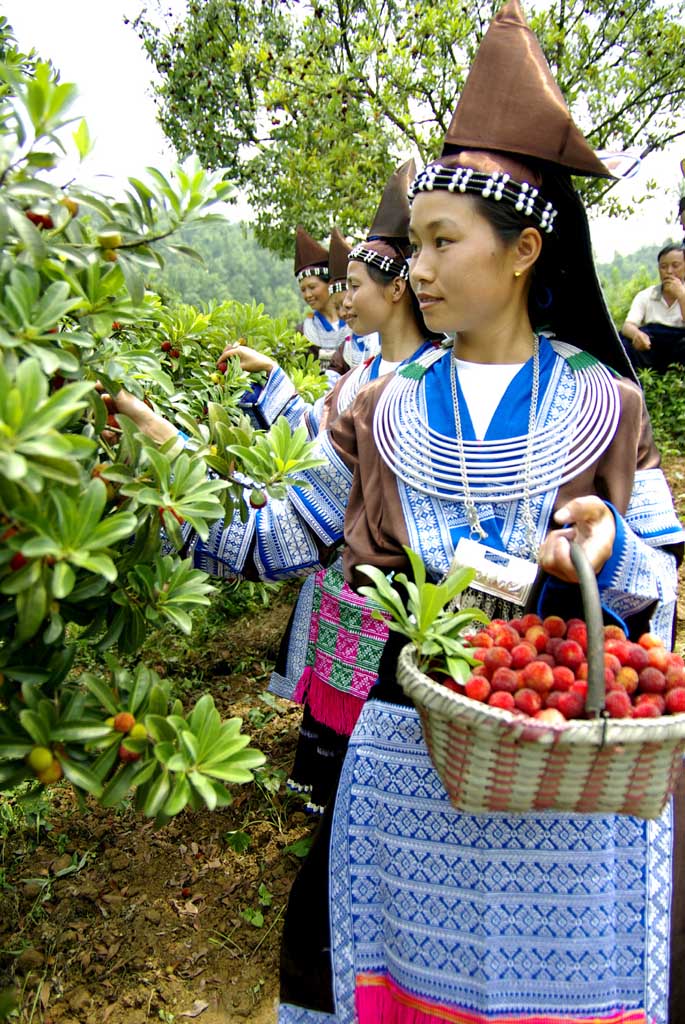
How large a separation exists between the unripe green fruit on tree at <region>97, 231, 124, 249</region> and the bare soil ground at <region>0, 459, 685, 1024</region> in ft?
7.00

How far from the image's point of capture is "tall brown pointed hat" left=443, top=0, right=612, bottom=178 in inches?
66.7

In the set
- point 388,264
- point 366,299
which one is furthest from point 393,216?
point 366,299

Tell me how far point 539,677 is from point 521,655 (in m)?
0.06

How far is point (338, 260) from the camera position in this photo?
19.3 ft

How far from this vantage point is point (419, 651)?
1308 millimetres

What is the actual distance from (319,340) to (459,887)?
6.11 m

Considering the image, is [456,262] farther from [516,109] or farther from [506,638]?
[506,638]

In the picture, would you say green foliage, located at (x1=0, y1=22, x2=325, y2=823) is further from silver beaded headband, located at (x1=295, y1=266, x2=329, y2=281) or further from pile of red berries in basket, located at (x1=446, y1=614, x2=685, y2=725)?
silver beaded headband, located at (x1=295, y1=266, x2=329, y2=281)

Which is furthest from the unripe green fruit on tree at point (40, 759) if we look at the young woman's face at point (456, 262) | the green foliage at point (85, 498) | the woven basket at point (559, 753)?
the young woman's face at point (456, 262)

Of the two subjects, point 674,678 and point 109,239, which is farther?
point 674,678

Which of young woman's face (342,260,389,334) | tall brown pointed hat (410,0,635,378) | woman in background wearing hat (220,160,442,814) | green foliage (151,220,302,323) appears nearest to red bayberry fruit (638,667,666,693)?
tall brown pointed hat (410,0,635,378)

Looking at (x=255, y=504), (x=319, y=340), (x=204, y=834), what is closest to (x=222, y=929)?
(x=204, y=834)

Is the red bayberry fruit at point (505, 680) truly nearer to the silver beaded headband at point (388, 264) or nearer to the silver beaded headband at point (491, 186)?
the silver beaded headband at point (491, 186)

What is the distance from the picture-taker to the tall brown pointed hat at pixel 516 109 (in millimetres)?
1694
